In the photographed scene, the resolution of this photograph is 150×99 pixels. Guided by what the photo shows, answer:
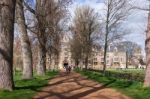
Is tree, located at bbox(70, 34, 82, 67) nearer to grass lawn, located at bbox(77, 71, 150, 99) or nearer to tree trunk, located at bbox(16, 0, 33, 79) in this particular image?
tree trunk, located at bbox(16, 0, 33, 79)

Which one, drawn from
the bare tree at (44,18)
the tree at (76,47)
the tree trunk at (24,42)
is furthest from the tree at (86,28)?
the tree trunk at (24,42)

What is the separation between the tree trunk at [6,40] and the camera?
1733cm

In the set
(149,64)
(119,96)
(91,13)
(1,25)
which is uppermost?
(91,13)

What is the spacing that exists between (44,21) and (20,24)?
8425mm

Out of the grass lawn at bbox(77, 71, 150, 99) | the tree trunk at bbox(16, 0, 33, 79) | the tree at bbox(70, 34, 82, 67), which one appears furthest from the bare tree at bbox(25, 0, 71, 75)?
the tree at bbox(70, 34, 82, 67)

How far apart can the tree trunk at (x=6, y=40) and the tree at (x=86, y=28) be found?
4427 centimetres

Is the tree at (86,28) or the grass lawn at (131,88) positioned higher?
the tree at (86,28)

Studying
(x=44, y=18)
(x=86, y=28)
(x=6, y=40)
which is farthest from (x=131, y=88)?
(x=86, y=28)

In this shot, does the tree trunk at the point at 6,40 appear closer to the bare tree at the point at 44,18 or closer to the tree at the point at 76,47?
the bare tree at the point at 44,18

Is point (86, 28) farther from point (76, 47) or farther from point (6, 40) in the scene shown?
point (6, 40)

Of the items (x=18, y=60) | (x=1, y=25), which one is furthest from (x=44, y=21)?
(x=18, y=60)

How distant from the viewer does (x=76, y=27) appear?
69.2 m

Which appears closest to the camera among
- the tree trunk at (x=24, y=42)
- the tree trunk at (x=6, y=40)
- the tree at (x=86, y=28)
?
the tree trunk at (x=6, y=40)

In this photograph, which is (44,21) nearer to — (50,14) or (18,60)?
(50,14)
